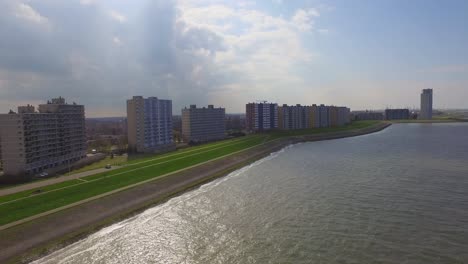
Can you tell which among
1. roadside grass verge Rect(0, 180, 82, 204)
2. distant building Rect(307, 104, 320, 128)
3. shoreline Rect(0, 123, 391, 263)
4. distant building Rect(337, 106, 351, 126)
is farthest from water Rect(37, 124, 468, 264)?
distant building Rect(337, 106, 351, 126)

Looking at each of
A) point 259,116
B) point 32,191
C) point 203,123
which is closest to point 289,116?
point 259,116

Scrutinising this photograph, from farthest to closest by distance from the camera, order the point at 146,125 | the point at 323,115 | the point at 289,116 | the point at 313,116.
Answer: the point at 323,115, the point at 313,116, the point at 289,116, the point at 146,125

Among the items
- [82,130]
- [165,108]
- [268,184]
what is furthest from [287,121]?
[268,184]

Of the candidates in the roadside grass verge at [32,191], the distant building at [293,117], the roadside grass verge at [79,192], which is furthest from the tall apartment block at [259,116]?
the roadside grass verge at [32,191]

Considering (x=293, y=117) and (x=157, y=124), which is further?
(x=293, y=117)

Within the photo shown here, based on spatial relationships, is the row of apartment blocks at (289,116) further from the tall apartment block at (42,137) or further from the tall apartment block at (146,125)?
the tall apartment block at (42,137)

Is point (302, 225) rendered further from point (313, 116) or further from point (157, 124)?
point (313, 116)

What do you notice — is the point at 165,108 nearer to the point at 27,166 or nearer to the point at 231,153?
the point at 231,153
